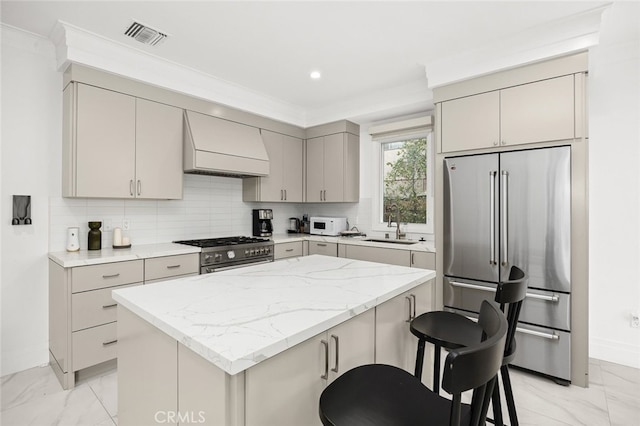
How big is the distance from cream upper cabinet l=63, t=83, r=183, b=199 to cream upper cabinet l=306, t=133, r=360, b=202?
179 cm

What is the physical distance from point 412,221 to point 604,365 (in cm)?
211

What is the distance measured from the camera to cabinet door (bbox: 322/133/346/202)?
13.8 feet

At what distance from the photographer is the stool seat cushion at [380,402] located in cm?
100

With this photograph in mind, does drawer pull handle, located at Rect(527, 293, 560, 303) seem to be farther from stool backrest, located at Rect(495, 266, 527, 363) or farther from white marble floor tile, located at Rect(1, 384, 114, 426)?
white marble floor tile, located at Rect(1, 384, 114, 426)

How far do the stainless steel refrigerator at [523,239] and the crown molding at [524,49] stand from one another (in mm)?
721

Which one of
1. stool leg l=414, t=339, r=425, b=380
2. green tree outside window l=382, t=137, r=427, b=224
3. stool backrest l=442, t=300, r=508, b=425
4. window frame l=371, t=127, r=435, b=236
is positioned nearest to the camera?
stool backrest l=442, t=300, r=508, b=425

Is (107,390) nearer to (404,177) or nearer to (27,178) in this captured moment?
(27,178)

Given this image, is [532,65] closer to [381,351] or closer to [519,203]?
[519,203]

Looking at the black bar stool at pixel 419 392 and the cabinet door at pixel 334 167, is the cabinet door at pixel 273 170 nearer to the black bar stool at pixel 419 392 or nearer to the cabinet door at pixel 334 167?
the cabinet door at pixel 334 167

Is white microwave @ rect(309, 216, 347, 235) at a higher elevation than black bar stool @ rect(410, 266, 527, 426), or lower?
higher

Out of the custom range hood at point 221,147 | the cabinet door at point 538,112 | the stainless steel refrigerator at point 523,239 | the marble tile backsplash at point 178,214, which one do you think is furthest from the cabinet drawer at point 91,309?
the cabinet door at point 538,112

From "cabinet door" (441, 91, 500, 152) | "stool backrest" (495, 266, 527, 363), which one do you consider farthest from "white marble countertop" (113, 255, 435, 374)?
"cabinet door" (441, 91, 500, 152)

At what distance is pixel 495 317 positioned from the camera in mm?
933

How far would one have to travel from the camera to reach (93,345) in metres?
2.44
